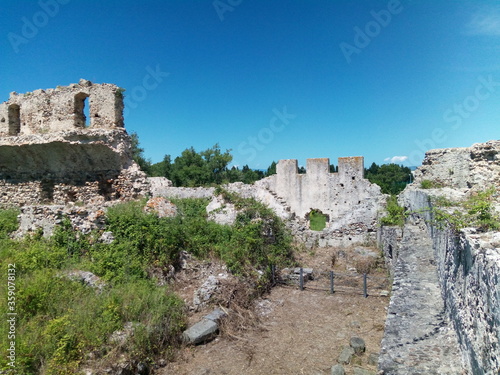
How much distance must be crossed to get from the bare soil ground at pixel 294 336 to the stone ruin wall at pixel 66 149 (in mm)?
8375

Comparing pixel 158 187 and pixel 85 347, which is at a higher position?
pixel 158 187

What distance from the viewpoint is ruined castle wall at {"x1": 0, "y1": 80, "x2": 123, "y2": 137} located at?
12.4m

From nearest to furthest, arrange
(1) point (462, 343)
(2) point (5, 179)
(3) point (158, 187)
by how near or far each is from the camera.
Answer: (1) point (462, 343) < (2) point (5, 179) < (3) point (158, 187)

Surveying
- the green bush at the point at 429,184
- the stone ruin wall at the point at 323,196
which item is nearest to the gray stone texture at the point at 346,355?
the green bush at the point at 429,184

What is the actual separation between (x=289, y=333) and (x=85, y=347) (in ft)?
11.7

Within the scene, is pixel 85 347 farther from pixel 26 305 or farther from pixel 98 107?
pixel 98 107

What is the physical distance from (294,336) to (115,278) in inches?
152

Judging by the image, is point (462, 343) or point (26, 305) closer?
point (462, 343)

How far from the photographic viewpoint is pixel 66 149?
12492 mm

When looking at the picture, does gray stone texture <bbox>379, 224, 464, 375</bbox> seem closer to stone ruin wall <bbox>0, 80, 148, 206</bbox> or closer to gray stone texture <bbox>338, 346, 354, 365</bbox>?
gray stone texture <bbox>338, 346, 354, 365</bbox>

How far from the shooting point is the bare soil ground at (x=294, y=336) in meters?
5.11

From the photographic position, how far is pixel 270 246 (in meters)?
9.37

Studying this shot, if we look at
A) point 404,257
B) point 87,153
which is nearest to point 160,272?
point 404,257

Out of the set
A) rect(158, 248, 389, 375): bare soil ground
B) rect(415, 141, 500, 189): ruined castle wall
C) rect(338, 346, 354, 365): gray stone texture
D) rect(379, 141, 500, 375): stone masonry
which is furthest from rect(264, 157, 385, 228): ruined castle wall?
rect(379, 141, 500, 375): stone masonry
